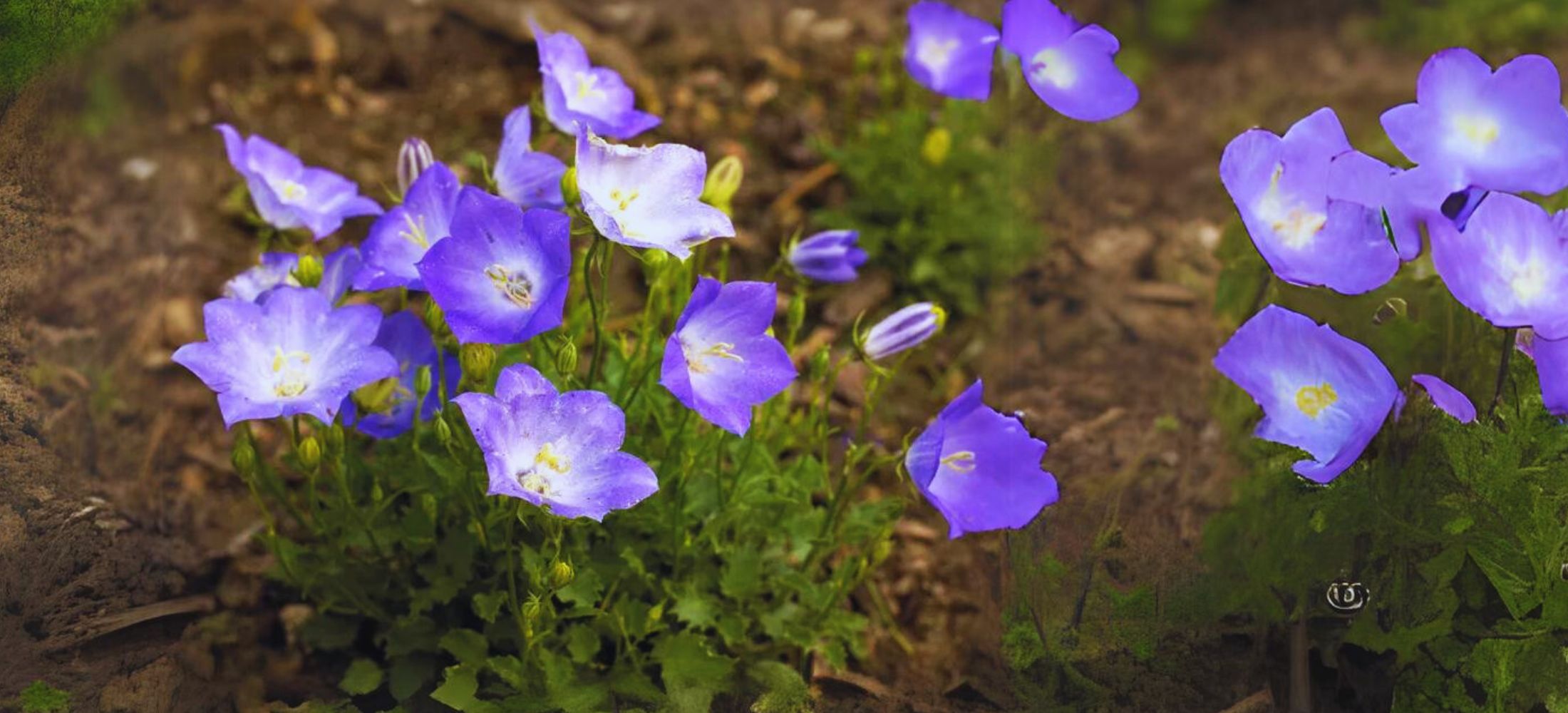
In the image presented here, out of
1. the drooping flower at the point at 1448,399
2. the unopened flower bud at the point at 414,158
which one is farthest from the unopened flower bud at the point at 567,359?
the drooping flower at the point at 1448,399

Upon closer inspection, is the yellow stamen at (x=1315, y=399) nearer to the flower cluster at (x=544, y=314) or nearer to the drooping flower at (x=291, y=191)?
the flower cluster at (x=544, y=314)

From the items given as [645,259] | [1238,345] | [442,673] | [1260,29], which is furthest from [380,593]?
[1260,29]

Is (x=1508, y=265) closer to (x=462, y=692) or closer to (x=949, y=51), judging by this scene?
(x=949, y=51)

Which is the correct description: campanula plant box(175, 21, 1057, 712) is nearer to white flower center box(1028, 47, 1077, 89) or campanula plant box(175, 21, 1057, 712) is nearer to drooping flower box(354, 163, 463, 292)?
drooping flower box(354, 163, 463, 292)

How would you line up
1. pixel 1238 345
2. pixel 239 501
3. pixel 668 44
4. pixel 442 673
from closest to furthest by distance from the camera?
pixel 1238 345, pixel 442 673, pixel 239 501, pixel 668 44

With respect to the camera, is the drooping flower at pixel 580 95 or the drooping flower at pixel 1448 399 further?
the drooping flower at pixel 580 95

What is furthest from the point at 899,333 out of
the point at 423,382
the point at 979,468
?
Answer: the point at 423,382

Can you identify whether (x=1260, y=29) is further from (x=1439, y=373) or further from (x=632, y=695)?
(x=632, y=695)
